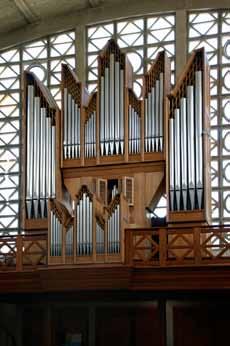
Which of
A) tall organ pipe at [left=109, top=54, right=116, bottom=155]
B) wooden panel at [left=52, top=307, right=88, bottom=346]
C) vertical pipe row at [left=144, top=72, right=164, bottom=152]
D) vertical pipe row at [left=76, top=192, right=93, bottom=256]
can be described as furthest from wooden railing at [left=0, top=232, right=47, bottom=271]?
vertical pipe row at [left=144, top=72, right=164, bottom=152]

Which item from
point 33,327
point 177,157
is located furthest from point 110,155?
point 33,327

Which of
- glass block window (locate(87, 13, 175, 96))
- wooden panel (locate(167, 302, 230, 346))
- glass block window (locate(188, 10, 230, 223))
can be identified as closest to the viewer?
wooden panel (locate(167, 302, 230, 346))

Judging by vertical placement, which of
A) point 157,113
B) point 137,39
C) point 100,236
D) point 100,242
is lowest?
point 100,242

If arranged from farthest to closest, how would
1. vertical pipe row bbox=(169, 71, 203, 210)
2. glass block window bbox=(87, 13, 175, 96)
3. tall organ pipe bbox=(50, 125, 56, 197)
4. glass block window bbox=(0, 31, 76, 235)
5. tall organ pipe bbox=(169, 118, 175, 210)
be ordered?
glass block window bbox=(0, 31, 76, 235)
glass block window bbox=(87, 13, 175, 96)
tall organ pipe bbox=(50, 125, 56, 197)
tall organ pipe bbox=(169, 118, 175, 210)
vertical pipe row bbox=(169, 71, 203, 210)

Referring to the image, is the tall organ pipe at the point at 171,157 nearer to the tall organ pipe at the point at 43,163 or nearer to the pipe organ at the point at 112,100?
the pipe organ at the point at 112,100

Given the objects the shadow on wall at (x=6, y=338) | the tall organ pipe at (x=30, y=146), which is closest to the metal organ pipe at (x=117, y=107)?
the tall organ pipe at (x=30, y=146)

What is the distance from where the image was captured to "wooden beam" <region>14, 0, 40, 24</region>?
28.4 meters

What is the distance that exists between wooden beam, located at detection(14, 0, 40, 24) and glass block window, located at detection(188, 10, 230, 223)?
4346 millimetres

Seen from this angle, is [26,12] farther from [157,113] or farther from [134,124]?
[157,113]

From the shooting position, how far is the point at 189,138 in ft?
77.4

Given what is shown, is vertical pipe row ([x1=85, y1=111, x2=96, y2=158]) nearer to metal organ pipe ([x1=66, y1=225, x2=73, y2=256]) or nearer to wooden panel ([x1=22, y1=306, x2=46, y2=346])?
metal organ pipe ([x1=66, y1=225, x2=73, y2=256])

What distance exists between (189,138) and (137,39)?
5687mm

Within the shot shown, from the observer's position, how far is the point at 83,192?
22.8 meters

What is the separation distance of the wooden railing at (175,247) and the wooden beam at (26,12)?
862cm
